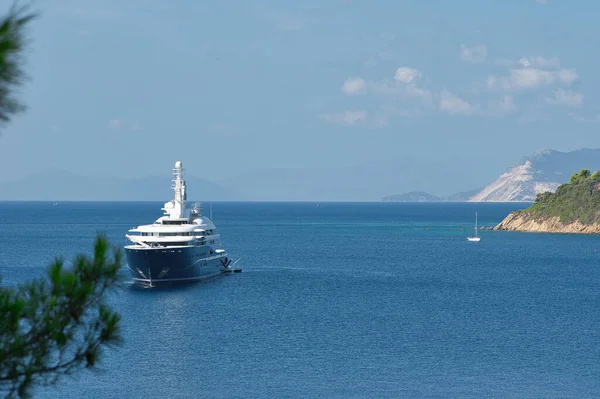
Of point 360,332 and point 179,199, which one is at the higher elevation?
point 179,199

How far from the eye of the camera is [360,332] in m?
45.2

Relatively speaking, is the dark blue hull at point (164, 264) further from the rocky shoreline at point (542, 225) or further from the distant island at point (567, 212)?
the distant island at point (567, 212)

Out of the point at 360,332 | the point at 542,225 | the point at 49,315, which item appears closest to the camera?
the point at 49,315

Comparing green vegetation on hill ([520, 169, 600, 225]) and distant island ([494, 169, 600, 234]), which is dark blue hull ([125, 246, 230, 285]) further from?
green vegetation on hill ([520, 169, 600, 225])

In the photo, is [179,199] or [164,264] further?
[179,199]

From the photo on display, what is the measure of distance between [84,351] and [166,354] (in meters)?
29.0

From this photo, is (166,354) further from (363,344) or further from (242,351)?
(363,344)

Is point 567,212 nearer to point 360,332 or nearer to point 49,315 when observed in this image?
Result: point 360,332

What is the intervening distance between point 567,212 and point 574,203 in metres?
1.78

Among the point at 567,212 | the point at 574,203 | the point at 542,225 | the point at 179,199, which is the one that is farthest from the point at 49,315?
the point at 542,225

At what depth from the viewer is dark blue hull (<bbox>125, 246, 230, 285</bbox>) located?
65.4 meters

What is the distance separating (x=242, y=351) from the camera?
40.0 meters

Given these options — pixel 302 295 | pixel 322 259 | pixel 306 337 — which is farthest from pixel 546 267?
pixel 306 337

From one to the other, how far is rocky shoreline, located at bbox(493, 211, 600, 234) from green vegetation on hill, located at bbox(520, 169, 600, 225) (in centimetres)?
64
